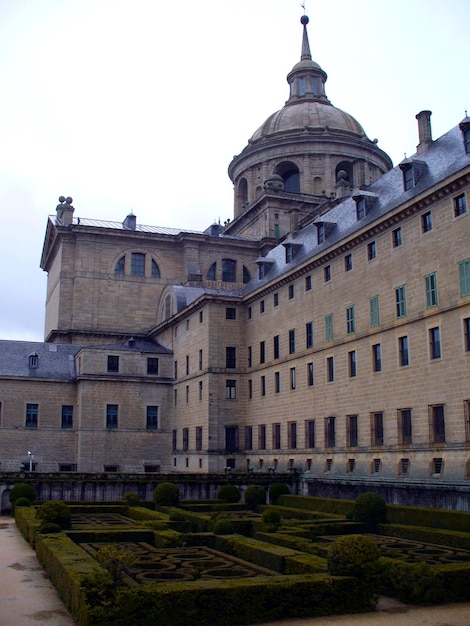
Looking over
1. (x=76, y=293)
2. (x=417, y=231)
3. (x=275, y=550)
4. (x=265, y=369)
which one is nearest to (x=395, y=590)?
(x=275, y=550)

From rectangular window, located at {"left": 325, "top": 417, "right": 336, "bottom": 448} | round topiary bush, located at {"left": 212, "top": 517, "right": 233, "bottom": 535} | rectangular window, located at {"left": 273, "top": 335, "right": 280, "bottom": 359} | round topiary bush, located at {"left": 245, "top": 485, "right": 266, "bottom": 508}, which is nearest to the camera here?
round topiary bush, located at {"left": 212, "top": 517, "right": 233, "bottom": 535}

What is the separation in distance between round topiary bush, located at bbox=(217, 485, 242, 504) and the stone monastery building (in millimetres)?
5255

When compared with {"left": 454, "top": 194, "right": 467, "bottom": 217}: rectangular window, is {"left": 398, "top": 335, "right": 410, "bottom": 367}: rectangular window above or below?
below

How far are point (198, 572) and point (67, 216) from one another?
2403 inches

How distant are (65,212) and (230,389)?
31508mm

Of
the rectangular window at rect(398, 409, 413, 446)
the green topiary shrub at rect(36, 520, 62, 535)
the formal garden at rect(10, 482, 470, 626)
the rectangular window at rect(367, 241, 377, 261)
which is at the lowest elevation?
the formal garden at rect(10, 482, 470, 626)

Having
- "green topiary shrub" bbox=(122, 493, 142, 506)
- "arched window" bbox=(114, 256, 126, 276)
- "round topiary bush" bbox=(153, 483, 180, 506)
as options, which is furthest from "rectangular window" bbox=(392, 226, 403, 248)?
"arched window" bbox=(114, 256, 126, 276)

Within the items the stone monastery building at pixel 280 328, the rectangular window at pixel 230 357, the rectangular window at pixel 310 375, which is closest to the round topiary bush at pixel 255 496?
the stone monastery building at pixel 280 328

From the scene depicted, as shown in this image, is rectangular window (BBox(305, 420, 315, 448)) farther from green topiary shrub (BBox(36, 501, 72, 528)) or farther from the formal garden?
green topiary shrub (BBox(36, 501, 72, 528))

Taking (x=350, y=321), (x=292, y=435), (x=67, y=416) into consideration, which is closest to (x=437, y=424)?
(x=350, y=321)

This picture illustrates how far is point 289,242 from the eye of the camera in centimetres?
5175

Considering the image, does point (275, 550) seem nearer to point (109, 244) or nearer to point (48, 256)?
point (109, 244)

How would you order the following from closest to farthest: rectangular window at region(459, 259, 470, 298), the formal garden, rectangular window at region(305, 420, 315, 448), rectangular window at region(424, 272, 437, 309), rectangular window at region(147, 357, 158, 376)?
the formal garden
rectangular window at region(459, 259, 470, 298)
rectangular window at region(424, 272, 437, 309)
rectangular window at region(305, 420, 315, 448)
rectangular window at region(147, 357, 158, 376)

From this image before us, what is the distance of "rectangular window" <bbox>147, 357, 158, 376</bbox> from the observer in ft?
199
